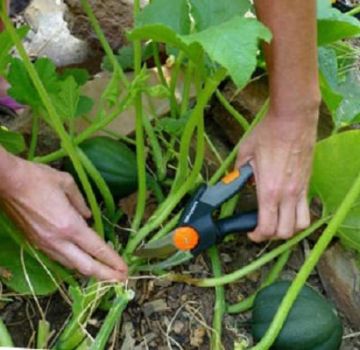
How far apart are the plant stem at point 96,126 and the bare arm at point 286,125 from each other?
0.19 meters

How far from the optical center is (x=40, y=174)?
4.55 feet

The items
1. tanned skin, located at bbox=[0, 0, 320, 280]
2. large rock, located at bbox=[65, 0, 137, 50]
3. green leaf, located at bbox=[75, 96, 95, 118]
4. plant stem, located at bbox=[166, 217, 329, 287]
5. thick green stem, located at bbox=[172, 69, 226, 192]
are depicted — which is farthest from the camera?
large rock, located at bbox=[65, 0, 137, 50]

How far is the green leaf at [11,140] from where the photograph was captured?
149 centimetres

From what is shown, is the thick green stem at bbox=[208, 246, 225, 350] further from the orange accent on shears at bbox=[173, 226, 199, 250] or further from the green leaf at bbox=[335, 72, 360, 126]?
the green leaf at bbox=[335, 72, 360, 126]

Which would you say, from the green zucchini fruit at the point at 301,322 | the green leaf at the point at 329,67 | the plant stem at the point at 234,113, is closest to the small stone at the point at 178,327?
the green zucchini fruit at the point at 301,322

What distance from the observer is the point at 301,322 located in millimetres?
1393

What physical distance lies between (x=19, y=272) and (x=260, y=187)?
0.40 metres

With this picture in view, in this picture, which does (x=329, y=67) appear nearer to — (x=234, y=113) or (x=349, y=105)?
(x=349, y=105)

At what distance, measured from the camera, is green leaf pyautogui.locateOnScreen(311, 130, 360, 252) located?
1.40 metres

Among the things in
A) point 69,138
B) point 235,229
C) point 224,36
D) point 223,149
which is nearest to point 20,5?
point 223,149

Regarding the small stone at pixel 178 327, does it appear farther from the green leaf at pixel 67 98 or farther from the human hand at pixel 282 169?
the green leaf at pixel 67 98

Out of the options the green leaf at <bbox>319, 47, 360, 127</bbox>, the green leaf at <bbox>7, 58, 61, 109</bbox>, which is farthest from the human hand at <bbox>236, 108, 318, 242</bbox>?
the green leaf at <bbox>7, 58, 61, 109</bbox>

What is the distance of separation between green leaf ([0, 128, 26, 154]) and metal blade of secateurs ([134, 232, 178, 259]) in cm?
25

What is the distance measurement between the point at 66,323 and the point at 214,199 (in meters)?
0.29
